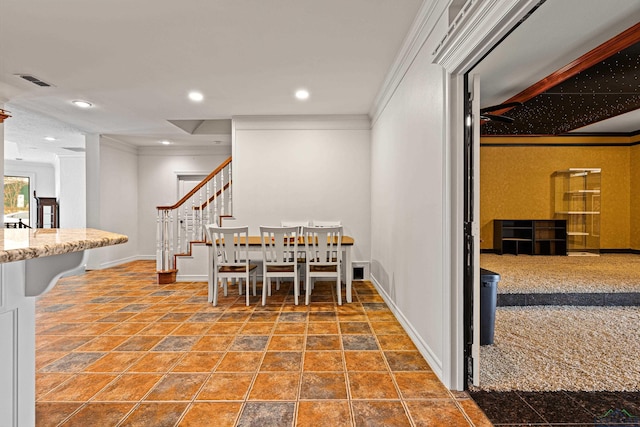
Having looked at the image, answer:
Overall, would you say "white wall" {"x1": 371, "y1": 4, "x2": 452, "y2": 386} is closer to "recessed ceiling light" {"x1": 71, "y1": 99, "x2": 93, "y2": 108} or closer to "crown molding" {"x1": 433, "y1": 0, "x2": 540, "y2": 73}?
"crown molding" {"x1": 433, "y1": 0, "x2": 540, "y2": 73}

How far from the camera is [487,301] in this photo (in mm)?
2559

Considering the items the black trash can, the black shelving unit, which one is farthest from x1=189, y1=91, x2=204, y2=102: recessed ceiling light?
the black shelving unit

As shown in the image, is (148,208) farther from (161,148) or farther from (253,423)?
(253,423)

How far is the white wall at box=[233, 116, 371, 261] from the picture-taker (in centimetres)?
527

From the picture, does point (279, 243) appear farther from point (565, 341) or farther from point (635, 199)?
point (635, 199)

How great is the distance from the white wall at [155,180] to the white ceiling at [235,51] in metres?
2.42

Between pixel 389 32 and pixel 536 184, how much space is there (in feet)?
20.5

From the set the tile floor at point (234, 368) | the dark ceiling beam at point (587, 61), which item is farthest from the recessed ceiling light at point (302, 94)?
the dark ceiling beam at point (587, 61)

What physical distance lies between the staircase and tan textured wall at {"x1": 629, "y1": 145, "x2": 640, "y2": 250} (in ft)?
27.9

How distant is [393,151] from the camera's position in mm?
3635

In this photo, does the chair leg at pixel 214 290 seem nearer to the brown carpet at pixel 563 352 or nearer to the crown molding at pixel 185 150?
the brown carpet at pixel 563 352

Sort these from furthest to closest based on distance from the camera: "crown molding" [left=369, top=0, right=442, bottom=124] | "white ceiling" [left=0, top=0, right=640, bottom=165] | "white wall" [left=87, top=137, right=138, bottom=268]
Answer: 1. "white wall" [left=87, top=137, right=138, bottom=268]
2. "white ceiling" [left=0, top=0, right=640, bottom=165]
3. "crown molding" [left=369, top=0, right=442, bottom=124]

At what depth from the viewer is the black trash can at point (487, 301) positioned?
255 centimetres

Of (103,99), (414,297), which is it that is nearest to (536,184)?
(414,297)
